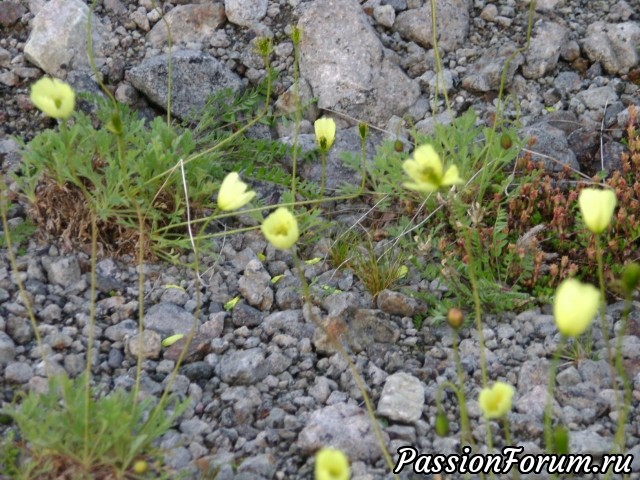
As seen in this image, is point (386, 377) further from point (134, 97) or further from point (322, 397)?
point (134, 97)

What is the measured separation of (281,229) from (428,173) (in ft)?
1.37

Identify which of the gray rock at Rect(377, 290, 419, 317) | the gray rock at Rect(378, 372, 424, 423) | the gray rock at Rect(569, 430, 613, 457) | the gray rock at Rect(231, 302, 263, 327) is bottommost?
the gray rock at Rect(569, 430, 613, 457)

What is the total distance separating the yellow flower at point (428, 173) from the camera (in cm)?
221

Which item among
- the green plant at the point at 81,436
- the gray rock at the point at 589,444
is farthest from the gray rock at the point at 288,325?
the gray rock at the point at 589,444

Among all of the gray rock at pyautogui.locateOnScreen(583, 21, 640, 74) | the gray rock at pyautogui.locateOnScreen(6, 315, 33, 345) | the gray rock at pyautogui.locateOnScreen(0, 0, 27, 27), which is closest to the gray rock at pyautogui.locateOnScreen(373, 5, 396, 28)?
the gray rock at pyautogui.locateOnScreen(583, 21, 640, 74)

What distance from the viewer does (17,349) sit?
2.88 m

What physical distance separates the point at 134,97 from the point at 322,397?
6.76 feet

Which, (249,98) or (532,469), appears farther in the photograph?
(249,98)

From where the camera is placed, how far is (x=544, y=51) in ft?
14.4

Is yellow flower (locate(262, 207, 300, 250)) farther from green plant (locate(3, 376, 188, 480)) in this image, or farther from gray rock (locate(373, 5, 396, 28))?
gray rock (locate(373, 5, 396, 28))

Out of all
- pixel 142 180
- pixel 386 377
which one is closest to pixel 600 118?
pixel 386 377

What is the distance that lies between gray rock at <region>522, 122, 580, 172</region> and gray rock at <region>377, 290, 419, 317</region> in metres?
1.02

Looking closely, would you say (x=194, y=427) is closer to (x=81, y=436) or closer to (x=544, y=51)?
(x=81, y=436)

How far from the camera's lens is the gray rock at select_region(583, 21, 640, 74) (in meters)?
4.37
